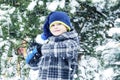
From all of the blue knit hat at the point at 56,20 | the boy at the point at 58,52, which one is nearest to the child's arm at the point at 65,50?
the boy at the point at 58,52

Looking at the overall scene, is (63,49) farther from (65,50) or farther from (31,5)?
(31,5)

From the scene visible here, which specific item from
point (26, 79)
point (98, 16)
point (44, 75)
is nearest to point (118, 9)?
point (98, 16)

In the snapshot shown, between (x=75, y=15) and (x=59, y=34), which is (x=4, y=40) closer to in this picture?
(x=75, y=15)

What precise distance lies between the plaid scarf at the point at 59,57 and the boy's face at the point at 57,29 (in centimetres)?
5

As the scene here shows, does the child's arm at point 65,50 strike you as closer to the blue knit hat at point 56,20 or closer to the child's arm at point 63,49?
the child's arm at point 63,49

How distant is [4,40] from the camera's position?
5824 mm

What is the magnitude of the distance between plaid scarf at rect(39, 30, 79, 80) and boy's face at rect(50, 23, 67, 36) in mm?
52

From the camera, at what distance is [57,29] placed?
4.05 meters

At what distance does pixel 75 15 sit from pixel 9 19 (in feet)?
3.25

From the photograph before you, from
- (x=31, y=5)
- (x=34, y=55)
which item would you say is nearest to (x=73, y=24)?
(x=31, y=5)

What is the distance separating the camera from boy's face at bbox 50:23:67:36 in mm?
4047

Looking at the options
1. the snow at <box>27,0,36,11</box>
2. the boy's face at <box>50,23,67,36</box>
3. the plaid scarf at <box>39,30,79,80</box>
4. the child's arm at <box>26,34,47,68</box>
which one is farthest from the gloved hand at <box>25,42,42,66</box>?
the snow at <box>27,0,36,11</box>

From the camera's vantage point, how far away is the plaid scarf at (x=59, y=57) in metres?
3.96

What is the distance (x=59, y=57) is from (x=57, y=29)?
299mm
